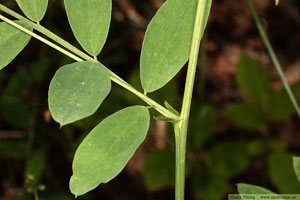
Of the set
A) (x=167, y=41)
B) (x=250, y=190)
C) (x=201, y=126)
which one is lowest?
(x=250, y=190)

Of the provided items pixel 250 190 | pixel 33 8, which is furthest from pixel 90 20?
pixel 250 190

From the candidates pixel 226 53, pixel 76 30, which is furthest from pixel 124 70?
pixel 76 30

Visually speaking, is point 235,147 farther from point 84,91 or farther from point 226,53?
point 84,91

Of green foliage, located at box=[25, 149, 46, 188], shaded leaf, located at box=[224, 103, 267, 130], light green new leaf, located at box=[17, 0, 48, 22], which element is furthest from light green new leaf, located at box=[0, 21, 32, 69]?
shaded leaf, located at box=[224, 103, 267, 130]

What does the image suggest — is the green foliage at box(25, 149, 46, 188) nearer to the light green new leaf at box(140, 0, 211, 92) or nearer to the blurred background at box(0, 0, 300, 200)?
the blurred background at box(0, 0, 300, 200)

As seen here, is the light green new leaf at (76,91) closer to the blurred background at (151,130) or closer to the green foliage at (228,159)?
the blurred background at (151,130)

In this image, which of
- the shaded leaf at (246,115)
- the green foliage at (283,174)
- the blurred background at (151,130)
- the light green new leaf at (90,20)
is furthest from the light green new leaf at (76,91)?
the shaded leaf at (246,115)

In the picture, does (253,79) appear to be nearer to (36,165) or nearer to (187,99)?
(36,165)
